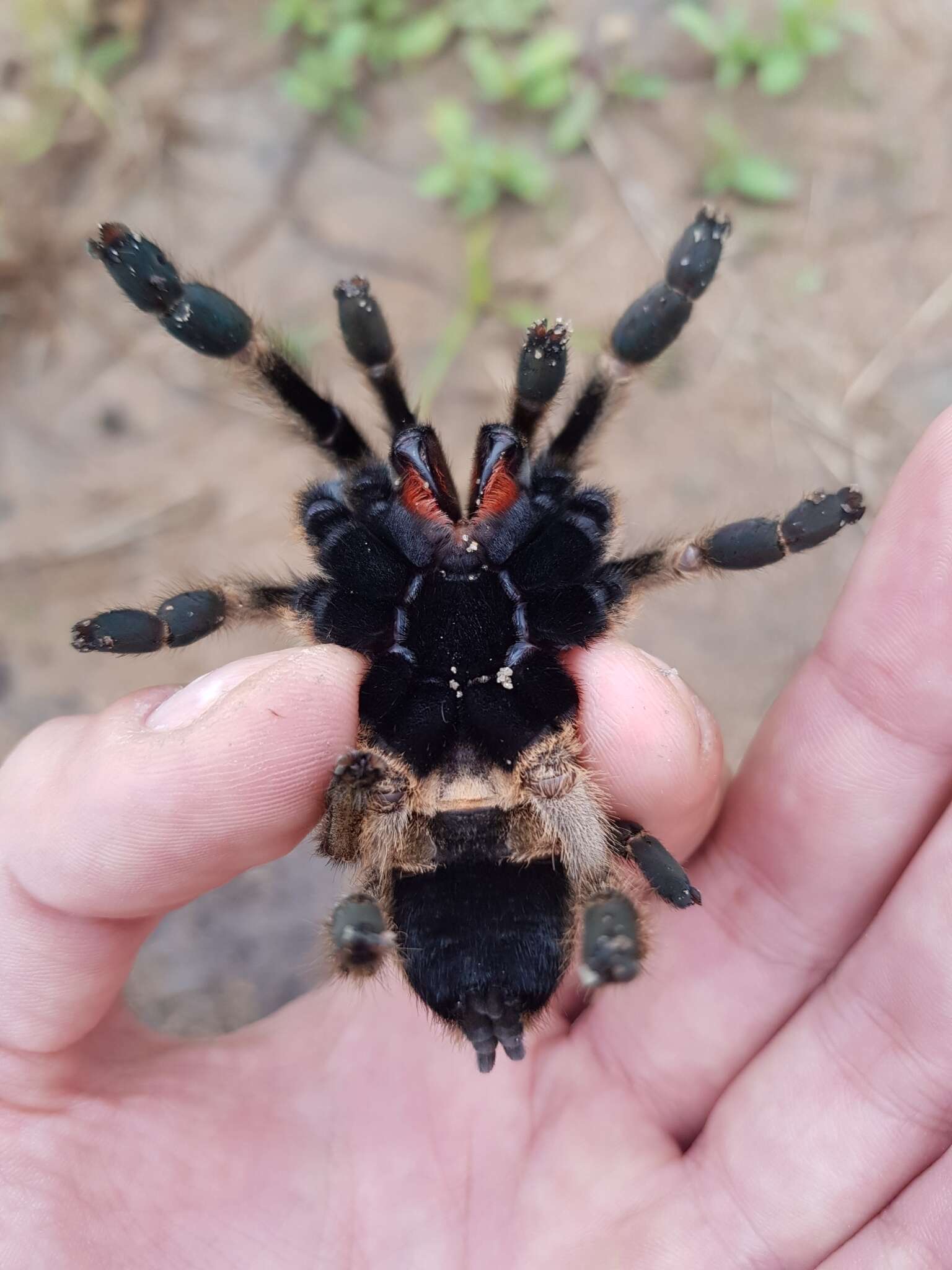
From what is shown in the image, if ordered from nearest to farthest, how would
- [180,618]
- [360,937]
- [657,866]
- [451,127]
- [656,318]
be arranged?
[360,937] → [657,866] → [180,618] → [656,318] → [451,127]

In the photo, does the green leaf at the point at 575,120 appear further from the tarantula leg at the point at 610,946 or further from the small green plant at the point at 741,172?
the tarantula leg at the point at 610,946

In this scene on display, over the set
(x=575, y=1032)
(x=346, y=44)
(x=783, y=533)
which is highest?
(x=346, y=44)

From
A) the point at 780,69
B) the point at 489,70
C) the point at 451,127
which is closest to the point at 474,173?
the point at 451,127

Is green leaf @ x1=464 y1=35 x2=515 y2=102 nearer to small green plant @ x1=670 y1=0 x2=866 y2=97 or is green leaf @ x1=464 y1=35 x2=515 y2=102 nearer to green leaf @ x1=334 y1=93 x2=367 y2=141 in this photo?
green leaf @ x1=334 y1=93 x2=367 y2=141

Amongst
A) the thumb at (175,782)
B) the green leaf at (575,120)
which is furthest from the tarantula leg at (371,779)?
the green leaf at (575,120)

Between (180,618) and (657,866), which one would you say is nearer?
(657,866)

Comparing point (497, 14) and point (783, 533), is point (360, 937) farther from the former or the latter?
point (497, 14)
